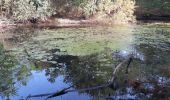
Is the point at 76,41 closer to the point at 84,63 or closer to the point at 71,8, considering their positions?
the point at 84,63

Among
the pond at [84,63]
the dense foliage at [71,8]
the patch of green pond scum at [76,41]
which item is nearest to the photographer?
the pond at [84,63]

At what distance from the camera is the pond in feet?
33.1

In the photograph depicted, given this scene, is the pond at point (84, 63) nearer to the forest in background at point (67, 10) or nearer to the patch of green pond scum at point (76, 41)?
the patch of green pond scum at point (76, 41)

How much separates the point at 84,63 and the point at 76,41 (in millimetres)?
4225

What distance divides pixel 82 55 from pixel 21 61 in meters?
2.53

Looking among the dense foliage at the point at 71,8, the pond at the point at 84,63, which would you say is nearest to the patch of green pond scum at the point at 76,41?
the pond at the point at 84,63

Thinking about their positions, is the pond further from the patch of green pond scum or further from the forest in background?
the forest in background

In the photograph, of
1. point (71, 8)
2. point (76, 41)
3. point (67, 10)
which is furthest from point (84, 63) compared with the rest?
point (67, 10)

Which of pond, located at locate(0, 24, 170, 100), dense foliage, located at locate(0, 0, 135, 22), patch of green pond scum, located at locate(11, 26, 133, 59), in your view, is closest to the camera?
pond, located at locate(0, 24, 170, 100)

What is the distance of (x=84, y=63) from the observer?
541 inches

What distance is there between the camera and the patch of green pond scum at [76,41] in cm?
1570

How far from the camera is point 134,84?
10.8m

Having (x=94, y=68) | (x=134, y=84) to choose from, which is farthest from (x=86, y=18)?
(x=134, y=84)

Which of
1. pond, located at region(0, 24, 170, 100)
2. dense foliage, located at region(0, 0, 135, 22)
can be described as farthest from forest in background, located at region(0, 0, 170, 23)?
pond, located at region(0, 24, 170, 100)
